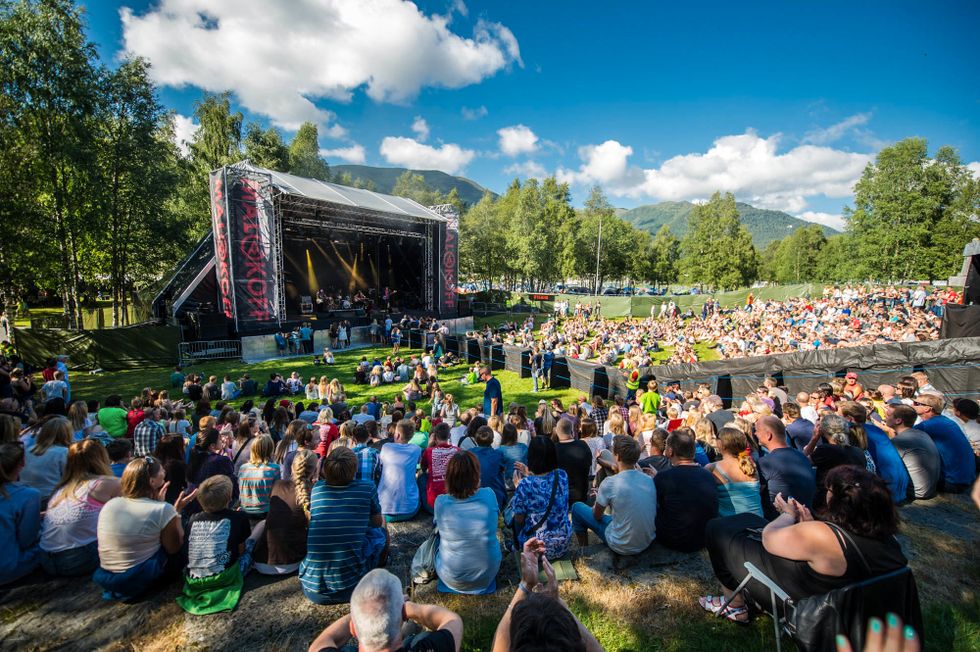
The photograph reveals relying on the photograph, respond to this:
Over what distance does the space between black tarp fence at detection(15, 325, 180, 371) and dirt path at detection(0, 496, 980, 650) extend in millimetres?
14892

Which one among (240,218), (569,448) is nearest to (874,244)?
(569,448)

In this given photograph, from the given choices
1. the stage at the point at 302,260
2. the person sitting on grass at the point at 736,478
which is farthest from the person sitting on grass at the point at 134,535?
the stage at the point at 302,260

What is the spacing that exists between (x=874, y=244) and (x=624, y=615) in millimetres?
40442

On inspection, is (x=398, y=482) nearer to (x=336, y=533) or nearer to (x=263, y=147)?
(x=336, y=533)

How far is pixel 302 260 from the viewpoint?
23906 millimetres

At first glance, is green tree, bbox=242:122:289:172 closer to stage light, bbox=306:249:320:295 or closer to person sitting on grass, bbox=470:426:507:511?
stage light, bbox=306:249:320:295

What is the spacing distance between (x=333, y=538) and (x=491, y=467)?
5.12ft

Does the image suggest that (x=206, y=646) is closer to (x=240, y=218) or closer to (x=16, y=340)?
(x=240, y=218)

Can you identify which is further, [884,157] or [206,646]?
[884,157]

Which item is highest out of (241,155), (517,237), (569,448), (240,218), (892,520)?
(241,155)

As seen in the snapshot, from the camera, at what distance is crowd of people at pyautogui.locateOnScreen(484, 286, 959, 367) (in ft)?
45.6

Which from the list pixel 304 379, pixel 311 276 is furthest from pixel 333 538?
pixel 311 276

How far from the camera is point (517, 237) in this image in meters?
38.9

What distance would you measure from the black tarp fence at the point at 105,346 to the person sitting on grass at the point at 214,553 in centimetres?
1584
